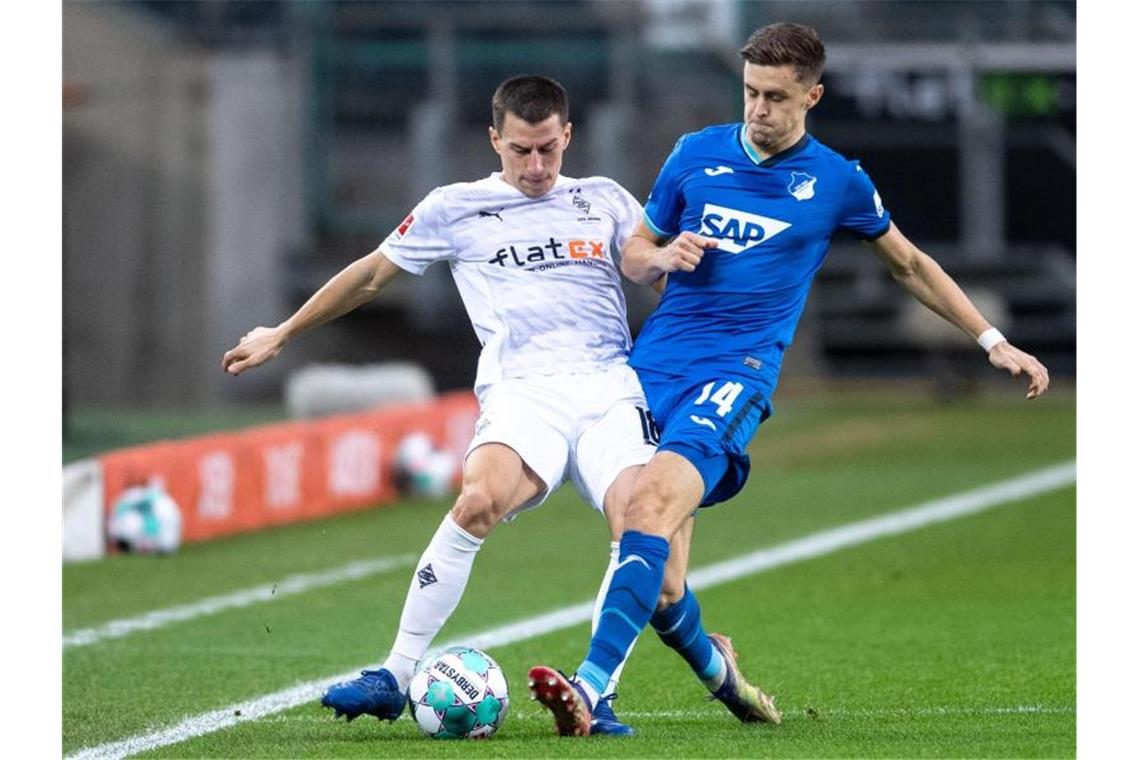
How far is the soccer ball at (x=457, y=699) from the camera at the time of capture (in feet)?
20.9

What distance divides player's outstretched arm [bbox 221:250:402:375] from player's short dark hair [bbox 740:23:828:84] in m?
1.29

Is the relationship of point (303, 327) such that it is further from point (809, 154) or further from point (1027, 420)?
point (1027, 420)

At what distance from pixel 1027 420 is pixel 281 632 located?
43.6 feet

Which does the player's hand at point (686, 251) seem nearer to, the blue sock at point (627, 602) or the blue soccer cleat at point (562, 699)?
the blue sock at point (627, 602)

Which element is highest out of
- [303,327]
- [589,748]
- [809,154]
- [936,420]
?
[809,154]

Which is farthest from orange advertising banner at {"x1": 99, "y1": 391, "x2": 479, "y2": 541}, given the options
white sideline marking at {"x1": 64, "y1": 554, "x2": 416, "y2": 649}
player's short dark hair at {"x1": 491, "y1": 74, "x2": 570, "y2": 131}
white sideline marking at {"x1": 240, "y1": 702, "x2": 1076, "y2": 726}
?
player's short dark hair at {"x1": 491, "y1": 74, "x2": 570, "y2": 131}

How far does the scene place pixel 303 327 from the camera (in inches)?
268

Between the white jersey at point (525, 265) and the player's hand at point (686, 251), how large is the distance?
532 millimetres

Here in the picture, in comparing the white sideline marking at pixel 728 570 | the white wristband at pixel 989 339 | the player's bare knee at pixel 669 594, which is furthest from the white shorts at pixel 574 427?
the white sideline marking at pixel 728 570

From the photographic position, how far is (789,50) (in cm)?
645

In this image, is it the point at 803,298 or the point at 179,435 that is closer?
the point at 803,298

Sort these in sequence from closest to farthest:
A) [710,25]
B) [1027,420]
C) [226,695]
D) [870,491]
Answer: [226,695], [870,491], [1027,420], [710,25]

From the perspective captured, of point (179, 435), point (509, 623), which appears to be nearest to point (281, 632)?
point (509, 623)

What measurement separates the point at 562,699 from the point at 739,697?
839 mm
